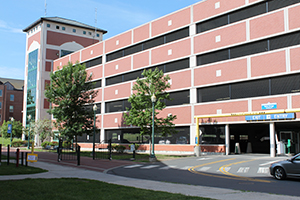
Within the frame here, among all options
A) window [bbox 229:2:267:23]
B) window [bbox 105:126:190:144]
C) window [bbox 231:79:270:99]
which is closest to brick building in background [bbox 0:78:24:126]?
window [bbox 105:126:190:144]

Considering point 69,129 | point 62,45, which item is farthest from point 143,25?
point 62,45

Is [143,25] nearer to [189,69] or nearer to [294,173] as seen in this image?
[189,69]

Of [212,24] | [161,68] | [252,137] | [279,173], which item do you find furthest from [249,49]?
[279,173]

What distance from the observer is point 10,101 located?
332 feet

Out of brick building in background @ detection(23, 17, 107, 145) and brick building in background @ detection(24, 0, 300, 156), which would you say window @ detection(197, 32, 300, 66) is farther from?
brick building in background @ detection(23, 17, 107, 145)

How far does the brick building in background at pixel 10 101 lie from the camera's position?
319ft

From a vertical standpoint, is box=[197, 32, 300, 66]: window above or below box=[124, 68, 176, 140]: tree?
above

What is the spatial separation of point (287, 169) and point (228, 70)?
20.4 meters

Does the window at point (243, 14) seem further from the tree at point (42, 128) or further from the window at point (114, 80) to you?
the tree at point (42, 128)

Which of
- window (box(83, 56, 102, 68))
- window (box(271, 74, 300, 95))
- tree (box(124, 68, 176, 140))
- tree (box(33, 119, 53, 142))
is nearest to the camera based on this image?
window (box(271, 74, 300, 95))

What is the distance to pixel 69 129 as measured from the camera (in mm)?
37844

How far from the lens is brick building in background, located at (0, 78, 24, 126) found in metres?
97.1

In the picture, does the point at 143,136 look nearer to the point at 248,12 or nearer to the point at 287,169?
the point at 248,12

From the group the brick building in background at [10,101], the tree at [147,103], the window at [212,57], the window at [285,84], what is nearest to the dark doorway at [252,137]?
the window at [285,84]
